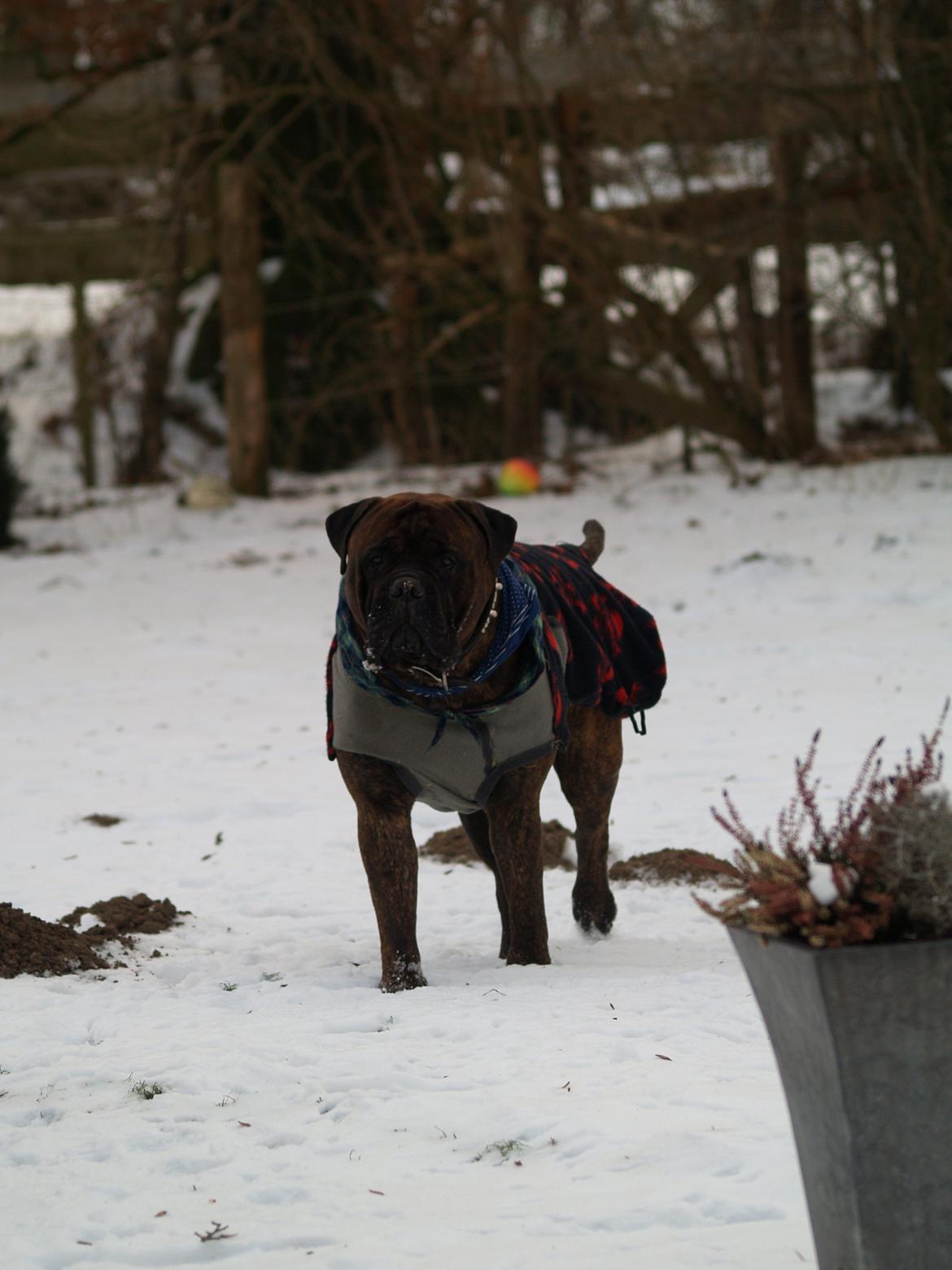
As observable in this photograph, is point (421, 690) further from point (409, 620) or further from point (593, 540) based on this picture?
point (593, 540)

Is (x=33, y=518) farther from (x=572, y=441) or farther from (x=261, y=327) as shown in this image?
(x=572, y=441)

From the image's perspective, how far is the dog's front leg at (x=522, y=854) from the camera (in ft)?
13.7

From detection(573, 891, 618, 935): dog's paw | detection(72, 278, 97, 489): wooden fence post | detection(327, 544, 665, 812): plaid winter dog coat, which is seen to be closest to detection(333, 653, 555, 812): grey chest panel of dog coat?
detection(327, 544, 665, 812): plaid winter dog coat

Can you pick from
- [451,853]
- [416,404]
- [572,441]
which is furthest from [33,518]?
[451,853]

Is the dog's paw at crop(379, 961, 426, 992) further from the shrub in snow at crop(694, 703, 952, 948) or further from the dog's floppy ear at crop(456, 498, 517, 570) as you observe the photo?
the shrub in snow at crop(694, 703, 952, 948)

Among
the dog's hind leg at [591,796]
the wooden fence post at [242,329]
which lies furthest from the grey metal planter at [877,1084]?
the wooden fence post at [242,329]

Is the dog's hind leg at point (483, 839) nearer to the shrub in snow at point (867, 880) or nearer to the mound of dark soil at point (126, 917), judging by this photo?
the mound of dark soil at point (126, 917)

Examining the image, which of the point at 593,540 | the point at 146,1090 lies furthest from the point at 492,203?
the point at 146,1090

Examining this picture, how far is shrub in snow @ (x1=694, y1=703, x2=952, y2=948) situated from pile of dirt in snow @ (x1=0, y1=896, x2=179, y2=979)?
2.74 m

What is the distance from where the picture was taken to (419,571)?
3.71 meters

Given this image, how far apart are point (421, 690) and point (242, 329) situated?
11.4 meters

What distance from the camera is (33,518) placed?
1509 centimetres

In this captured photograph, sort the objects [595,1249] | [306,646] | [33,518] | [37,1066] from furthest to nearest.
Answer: [33,518] → [306,646] → [37,1066] → [595,1249]

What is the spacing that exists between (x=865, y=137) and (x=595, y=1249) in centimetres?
1341
